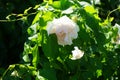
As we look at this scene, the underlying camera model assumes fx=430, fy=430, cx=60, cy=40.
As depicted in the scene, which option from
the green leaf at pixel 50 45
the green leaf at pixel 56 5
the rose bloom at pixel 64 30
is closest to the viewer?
the rose bloom at pixel 64 30

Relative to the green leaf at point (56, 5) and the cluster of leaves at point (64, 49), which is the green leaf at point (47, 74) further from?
the green leaf at point (56, 5)

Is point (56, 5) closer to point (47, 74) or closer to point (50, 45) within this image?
point (50, 45)

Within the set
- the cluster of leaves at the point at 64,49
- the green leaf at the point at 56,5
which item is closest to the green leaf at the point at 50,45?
the cluster of leaves at the point at 64,49

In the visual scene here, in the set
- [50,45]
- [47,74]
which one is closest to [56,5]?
[50,45]

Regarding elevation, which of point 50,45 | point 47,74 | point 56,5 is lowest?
point 47,74

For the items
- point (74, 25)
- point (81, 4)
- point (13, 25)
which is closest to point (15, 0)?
point (13, 25)
